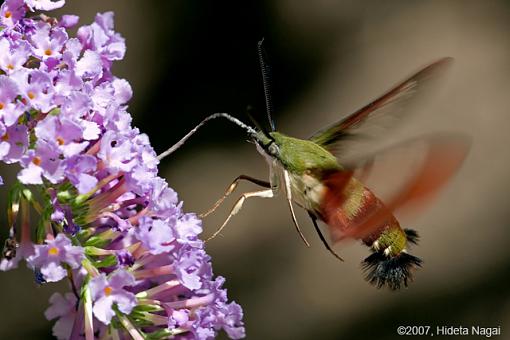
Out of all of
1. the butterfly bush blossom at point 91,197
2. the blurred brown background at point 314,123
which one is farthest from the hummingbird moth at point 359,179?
the blurred brown background at point 314,123

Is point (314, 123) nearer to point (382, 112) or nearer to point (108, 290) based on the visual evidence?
point (382, 112)

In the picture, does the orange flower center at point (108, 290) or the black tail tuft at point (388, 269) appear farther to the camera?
Result: the black tail tuft at point (388, 269)

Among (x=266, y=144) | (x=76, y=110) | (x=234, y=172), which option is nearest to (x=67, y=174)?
(x=76, y=110)

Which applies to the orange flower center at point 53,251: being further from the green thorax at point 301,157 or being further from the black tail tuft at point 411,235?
the black tail tuft at point 411,235

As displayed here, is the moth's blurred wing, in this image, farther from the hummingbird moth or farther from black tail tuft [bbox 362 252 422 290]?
black tail tuft [bbox 362 252 422 290]

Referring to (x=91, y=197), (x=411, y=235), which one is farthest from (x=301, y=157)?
(x=91, y=197)

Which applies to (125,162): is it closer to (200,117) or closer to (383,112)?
(383,112)
